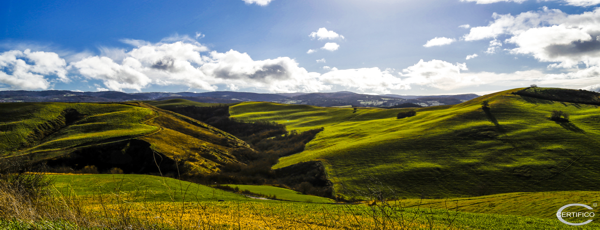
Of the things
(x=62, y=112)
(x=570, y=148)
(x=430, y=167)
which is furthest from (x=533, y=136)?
(x=62, y=112)

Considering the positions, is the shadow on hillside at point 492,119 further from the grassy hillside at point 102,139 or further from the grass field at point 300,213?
the grassy hillside at point 102,139

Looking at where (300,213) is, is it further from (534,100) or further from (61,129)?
(534,100)

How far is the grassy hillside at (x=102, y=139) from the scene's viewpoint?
175ft

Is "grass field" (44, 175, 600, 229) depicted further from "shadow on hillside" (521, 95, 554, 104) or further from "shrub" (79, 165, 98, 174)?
"shadow on hillside" (521, 95, 554, 104)

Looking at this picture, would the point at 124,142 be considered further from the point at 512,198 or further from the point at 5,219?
the point at 512,198

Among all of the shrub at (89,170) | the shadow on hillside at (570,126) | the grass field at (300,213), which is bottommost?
the shrub at (89,170)

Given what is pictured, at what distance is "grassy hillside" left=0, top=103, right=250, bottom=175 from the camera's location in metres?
53.4

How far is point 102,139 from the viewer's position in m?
59.8

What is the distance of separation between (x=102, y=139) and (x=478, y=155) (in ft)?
297

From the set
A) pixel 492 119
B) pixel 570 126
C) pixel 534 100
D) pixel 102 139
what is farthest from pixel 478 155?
pixel 102 139

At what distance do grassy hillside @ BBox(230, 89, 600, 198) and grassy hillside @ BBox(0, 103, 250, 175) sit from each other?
2649 cm

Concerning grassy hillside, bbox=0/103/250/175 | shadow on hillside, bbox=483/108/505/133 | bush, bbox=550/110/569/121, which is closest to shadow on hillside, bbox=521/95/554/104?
shadow on hillside, bbox=483/108/505/133

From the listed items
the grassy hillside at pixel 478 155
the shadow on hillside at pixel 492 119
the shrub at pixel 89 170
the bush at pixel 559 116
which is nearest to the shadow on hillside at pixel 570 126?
the grassy hillside at pixel 478 155

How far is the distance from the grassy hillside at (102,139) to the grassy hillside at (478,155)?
86.9ft
